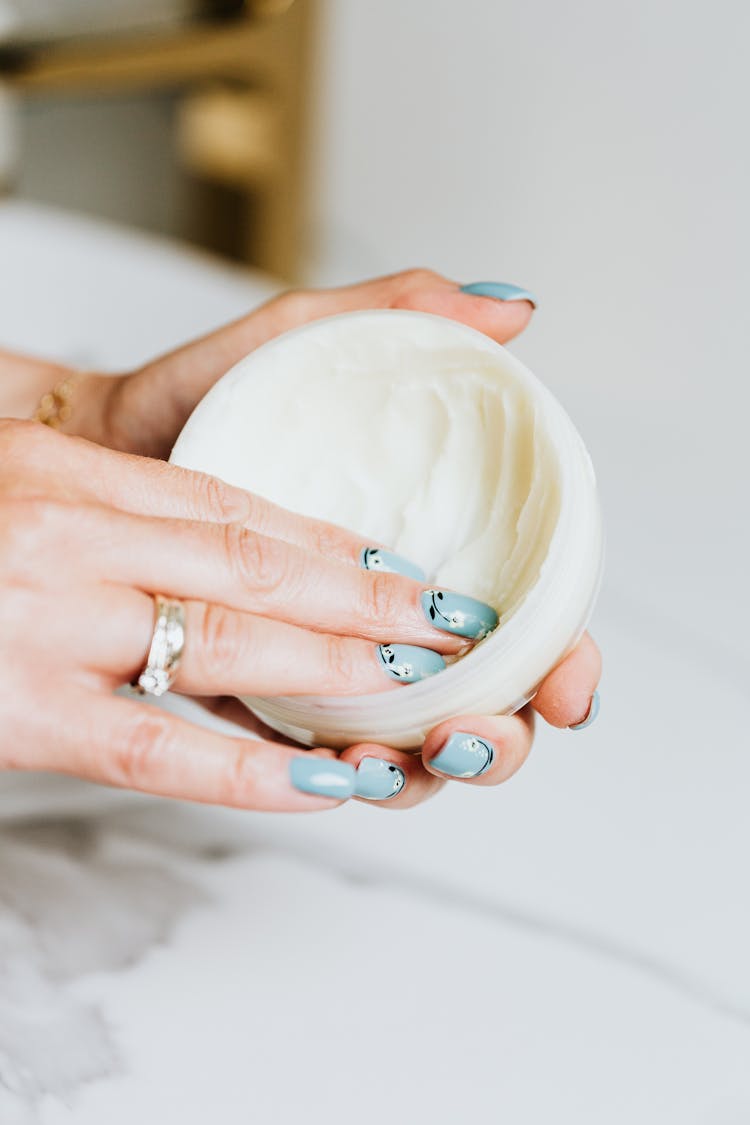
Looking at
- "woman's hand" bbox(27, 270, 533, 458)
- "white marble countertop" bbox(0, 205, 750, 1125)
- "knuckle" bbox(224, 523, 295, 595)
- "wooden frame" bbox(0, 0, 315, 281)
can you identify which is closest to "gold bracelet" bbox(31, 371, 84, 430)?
"woman's hand" bbox(27, 270, 533, 458)

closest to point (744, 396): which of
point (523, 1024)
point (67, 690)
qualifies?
point (523, 1024)

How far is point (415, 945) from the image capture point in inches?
22.7

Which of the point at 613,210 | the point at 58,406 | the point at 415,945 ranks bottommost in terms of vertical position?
the point at 415,945

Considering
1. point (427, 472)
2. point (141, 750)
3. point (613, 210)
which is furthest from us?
point (613, 210)

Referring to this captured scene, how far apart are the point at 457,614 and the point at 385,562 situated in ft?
0.15

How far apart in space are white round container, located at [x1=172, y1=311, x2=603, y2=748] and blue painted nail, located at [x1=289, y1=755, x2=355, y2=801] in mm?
35

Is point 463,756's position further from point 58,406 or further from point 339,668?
point 58,406

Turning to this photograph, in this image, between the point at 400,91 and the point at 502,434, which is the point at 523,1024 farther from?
the point at 400,91

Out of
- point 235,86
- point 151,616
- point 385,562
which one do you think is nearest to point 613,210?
point 235,86

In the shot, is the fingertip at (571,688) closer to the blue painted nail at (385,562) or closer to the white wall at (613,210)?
the blue painted nail at (385,562)

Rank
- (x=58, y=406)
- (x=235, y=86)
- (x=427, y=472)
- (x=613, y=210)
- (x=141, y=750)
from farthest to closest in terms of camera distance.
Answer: (x=235, y=86)
(x=613, y=210)
(x=58, y=406)
(x=427, y=472)
(x=141, y=750)

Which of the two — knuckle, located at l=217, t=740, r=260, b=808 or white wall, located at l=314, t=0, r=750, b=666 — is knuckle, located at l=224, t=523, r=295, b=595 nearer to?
knuckle, located at l=217, t=740, r=260, b=808

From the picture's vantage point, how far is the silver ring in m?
0.41

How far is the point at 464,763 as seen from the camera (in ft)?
1.48
